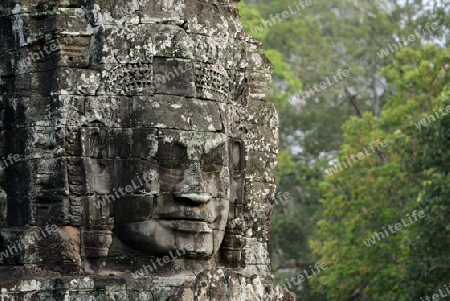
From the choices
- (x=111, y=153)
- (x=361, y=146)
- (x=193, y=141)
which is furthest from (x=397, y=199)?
(x=111, y=153)

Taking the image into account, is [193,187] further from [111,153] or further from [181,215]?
[111,153]

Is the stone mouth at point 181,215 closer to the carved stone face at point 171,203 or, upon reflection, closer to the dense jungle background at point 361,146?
the carved stone face at point 171,203

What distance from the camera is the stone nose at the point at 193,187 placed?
16438 millimetres

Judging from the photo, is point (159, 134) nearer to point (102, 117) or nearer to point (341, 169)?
point (102, 117)

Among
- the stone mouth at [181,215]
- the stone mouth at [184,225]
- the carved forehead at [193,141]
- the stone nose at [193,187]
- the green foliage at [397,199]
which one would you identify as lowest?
the stone mouth at [184,225]

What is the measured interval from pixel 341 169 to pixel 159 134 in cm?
1874

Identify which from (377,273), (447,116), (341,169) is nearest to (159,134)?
(447,116)

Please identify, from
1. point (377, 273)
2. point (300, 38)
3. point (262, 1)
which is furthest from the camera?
point (262, 1)

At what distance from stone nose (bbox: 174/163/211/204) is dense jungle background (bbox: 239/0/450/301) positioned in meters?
11.8

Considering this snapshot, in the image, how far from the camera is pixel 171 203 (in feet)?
54.0

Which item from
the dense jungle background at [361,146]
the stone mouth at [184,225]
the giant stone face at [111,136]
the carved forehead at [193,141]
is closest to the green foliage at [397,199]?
the dense jungle background at [361,146]

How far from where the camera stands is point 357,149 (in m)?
35.4

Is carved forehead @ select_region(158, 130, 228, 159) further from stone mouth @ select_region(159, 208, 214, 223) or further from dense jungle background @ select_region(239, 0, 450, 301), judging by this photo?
dense jungle background @ select_region(239, 0, 450, 301)

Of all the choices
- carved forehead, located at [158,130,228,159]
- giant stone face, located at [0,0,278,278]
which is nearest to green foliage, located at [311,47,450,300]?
carved forehead, located at [158,130,228,159]
